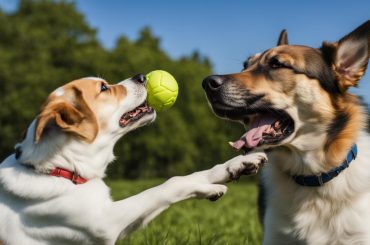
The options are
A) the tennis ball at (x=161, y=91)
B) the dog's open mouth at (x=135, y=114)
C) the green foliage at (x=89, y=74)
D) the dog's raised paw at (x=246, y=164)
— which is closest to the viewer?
the dog's raised paw at (x=246, y=164)

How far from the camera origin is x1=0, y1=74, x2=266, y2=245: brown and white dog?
479cm

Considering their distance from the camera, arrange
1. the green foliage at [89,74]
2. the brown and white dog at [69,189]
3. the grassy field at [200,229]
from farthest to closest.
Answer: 1. the green foliage at [89,74]
2. the grassy field at [200,229]
3. the brown and white dog at [69,189]

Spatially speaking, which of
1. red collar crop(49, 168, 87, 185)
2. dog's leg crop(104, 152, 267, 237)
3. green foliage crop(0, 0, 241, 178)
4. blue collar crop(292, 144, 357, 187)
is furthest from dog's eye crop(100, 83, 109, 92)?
green foliage crop(0, 0, 241, 178)

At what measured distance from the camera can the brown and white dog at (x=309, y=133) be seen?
4.92m

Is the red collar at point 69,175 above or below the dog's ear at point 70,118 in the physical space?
below

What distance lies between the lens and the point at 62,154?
497cm

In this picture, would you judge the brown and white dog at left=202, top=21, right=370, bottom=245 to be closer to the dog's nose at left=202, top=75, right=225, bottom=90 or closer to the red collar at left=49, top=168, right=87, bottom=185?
the dog's nose at left=202, top=75, right=225, bottom=90

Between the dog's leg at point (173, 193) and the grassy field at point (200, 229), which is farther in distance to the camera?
the grassy field at point (200, 229)

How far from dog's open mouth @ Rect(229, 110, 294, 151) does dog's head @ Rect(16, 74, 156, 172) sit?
1.17 meters

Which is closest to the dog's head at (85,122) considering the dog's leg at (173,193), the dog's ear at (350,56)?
the dog's leg at (173,193)

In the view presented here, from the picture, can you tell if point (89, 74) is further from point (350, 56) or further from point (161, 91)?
point (350, 56)

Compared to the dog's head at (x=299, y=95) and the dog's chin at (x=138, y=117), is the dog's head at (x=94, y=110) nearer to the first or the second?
the dog's chin at (x=138, y=117)

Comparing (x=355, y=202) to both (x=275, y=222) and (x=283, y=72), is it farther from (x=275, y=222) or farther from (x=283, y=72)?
(x=283, y=72)

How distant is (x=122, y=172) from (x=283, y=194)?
1571 inches
